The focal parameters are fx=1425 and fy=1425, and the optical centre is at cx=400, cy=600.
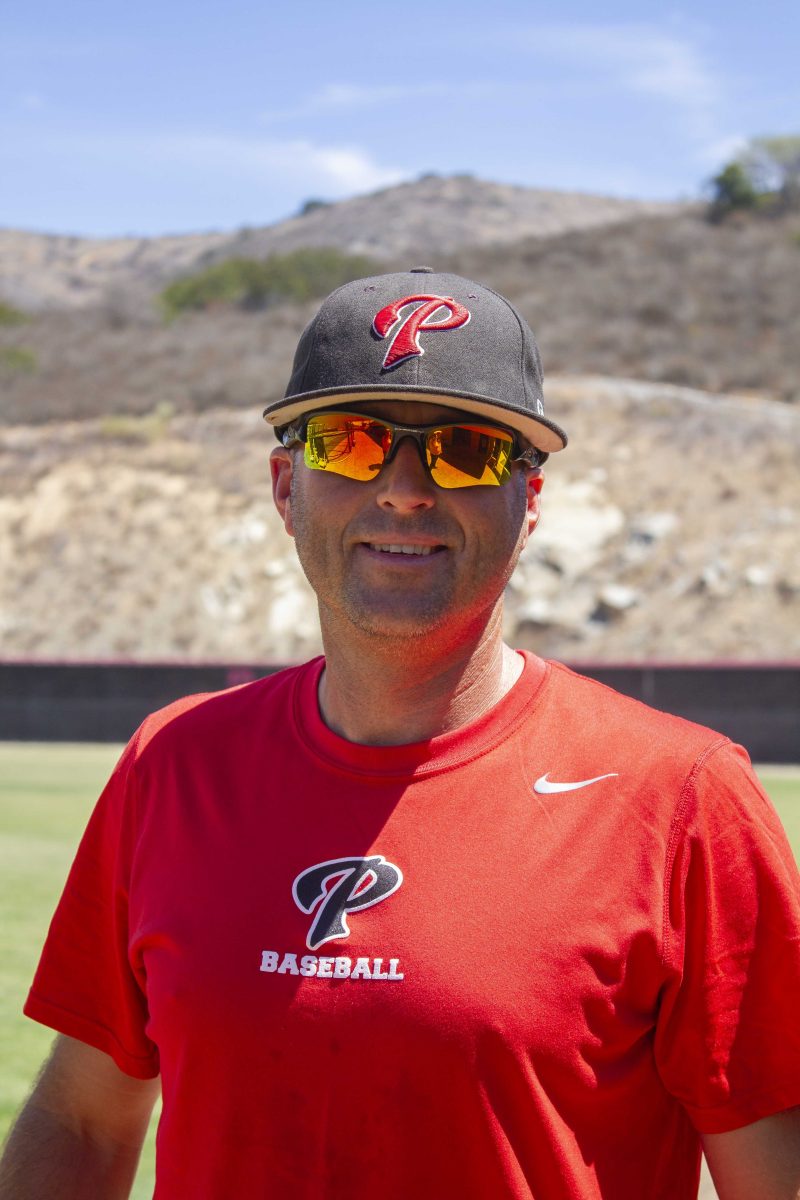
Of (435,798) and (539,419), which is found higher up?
(539,419)

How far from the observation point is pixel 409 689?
2510 millimetres

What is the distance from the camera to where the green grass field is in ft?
20.1

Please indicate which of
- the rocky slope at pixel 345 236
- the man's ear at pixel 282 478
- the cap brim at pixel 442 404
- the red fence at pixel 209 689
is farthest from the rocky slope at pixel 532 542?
the rocky slope at pixel 345 236

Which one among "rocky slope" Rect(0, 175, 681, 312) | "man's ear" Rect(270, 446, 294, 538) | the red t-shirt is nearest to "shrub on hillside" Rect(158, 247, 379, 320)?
"rocky slope" Rect(0, 175, 681, 312)

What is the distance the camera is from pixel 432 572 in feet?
8.05

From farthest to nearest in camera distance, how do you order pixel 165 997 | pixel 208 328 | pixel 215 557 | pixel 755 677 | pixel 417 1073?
pixel 208 328
pixel 215 557
pixel 755 677
pixel 165 997
pixel 417 1073

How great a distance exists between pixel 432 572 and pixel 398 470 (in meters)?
0.19

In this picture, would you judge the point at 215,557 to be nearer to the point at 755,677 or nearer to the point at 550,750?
the point at 755,677

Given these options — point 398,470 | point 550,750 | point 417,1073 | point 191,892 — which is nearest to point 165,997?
point 191,892

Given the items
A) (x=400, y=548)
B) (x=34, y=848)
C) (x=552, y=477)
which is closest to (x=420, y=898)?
(x=400, y=548)

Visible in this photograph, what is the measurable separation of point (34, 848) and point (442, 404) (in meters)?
10.1

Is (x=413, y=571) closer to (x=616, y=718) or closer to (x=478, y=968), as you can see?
(x=616, y=718)

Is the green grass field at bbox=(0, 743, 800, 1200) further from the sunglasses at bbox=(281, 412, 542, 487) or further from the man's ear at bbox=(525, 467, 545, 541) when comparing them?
the sunglasses at bbox=(281, 412, 542, 487)

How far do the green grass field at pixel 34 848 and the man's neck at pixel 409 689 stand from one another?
10.0 ft
